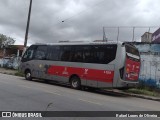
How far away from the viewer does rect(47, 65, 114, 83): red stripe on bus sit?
18.9 metres

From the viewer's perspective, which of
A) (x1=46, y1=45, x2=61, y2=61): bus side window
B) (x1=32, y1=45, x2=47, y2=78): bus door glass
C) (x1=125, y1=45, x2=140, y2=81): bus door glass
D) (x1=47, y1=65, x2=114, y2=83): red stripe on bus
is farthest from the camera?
(x1=32, y1=45, x2=47, y2=78): bus door glass

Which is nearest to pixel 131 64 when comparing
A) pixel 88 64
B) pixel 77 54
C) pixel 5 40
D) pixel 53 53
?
pixel 88 64

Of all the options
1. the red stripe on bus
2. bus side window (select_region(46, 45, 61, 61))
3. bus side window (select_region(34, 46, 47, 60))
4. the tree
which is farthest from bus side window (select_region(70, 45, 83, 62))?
the tree

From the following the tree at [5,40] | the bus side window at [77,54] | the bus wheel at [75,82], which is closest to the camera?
the bus wheel at [75,82]

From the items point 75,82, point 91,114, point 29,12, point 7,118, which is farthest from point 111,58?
point 29,12

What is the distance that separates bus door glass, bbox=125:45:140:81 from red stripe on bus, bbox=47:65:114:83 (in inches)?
39.0

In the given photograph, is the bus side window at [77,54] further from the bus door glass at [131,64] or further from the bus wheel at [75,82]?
the bus door glass at [131,64]

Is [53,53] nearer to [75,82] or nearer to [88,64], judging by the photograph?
[75,82]

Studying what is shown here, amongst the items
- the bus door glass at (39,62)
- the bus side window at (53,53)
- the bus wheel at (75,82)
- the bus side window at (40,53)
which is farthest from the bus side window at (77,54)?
the bus side window at (40,53)

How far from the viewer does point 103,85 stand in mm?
19172

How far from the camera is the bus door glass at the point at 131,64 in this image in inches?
736

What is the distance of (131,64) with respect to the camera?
62.5 feet

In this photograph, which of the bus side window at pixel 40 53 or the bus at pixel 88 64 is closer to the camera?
the bus at pixel 88 64

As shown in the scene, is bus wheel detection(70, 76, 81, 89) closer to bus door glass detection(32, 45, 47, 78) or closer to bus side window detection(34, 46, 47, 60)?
bus door glass detection(32, 45, 47, 78)
